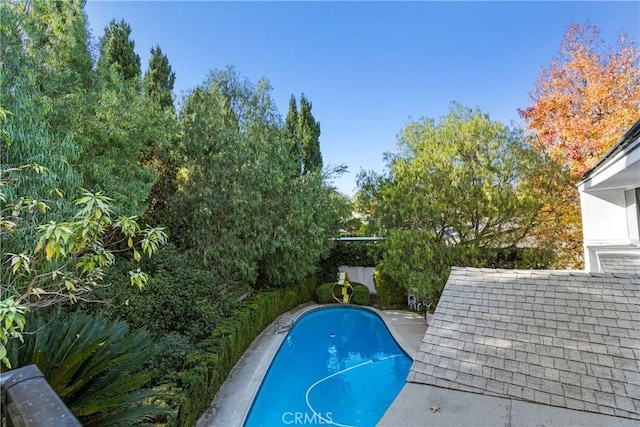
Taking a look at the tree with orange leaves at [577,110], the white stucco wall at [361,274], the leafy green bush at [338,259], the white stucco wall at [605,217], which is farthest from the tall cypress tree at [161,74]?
the white stucco wall at [605,217]

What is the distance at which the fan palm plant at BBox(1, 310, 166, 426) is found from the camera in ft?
12.5

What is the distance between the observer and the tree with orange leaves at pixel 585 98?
13570 millimetres

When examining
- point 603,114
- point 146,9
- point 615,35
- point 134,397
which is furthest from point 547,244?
point 146,9

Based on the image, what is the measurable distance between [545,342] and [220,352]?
7.63 metres

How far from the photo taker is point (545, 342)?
4.74 meters

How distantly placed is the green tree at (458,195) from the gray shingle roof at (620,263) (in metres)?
4.64

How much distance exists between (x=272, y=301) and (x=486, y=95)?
44.9 feet

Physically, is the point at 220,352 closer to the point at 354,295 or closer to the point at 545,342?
the point at 545,342

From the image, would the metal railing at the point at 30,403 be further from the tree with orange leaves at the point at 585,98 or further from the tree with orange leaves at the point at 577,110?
the tree with orange leaves at the point at 585,98

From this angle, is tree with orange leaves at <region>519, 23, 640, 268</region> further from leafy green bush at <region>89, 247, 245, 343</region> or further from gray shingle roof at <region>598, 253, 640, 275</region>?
leafy green bush at <region>89, 247, 245, 343</region>

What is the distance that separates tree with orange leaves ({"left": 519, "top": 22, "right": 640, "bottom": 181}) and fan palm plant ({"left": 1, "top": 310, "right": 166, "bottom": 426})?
50.0ft

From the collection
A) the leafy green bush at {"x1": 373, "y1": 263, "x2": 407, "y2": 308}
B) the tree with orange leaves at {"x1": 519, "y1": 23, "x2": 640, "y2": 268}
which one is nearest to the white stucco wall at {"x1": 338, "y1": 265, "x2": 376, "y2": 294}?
the leafy green bush at {"x1": 373, "y1": 263, "x2": 407, "y2": 308}

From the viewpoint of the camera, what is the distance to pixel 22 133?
597 cm

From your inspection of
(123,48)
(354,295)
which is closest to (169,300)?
(354,295)
